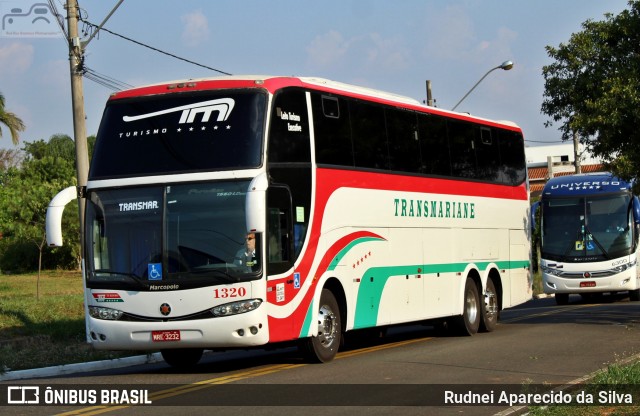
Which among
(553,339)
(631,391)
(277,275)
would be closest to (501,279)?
(553,339)

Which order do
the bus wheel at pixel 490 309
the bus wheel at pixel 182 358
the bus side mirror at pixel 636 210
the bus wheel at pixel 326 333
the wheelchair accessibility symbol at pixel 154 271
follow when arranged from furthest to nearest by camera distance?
the bus side mirror at pixel 636 210, the bus wheel at pixel 490 309, the bus wheel at pixel 182 358, the bus wheel at pixel 326 333, the wheelchair accessibility symbol at pixel 154 271

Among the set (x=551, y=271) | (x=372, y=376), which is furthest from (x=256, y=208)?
(x=551, y=271)

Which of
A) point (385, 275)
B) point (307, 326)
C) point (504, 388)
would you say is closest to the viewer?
point (504, 388)

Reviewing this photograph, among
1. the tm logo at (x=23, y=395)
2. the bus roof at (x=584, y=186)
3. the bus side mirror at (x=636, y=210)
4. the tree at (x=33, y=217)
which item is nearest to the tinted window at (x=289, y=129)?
the tm logo at (x=23, y=395)

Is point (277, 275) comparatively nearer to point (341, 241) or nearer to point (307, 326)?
point (307, 326)

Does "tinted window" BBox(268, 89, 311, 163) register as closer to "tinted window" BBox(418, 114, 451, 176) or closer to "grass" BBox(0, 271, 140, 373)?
"tinted window" BBox(418, 114, 451, 176)

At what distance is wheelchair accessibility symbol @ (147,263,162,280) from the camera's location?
14.1m

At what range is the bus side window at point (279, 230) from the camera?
14.1 m

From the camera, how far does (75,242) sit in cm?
5253

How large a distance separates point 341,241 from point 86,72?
22.5ft

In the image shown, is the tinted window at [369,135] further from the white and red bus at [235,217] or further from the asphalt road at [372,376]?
the asphalt road at [372,376]

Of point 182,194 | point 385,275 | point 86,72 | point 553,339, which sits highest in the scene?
point 86,72

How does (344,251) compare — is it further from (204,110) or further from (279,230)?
(204,110)

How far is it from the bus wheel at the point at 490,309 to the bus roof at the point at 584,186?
11029 mm
